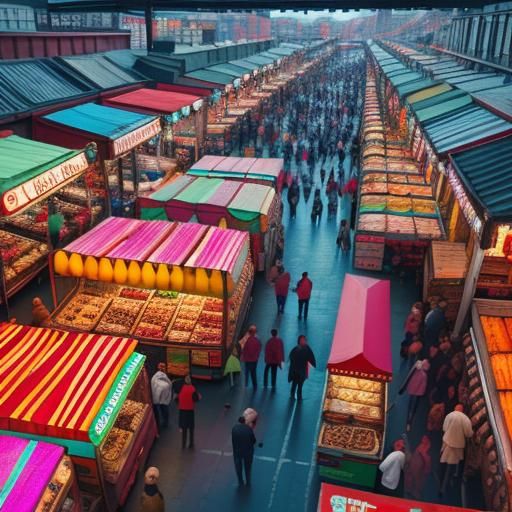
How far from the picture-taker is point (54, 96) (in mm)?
16891

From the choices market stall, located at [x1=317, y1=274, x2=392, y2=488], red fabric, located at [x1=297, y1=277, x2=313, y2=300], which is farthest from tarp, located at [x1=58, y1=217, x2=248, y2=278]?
market stall, located at [x1=317, y1=274, x2=392, y2=488]

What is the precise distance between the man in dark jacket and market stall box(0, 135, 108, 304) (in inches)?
225

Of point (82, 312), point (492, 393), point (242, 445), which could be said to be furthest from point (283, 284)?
point (492, 393)

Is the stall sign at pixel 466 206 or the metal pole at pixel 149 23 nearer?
the stall sign at pixel 466 206

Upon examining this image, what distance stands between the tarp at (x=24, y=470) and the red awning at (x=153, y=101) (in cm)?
1503

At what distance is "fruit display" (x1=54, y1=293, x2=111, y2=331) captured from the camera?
10.5 m

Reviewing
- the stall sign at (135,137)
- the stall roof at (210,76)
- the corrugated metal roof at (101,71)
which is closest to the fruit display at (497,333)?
the stall sign at (135,137)

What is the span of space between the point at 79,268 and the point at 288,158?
1879 centimetres

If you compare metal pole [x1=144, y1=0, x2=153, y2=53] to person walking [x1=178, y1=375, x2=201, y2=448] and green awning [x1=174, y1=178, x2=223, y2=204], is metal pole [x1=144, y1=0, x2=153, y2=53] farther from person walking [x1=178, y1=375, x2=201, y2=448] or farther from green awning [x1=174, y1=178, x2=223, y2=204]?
person walking [x1=178, y1=375, x2=201, y2=448]

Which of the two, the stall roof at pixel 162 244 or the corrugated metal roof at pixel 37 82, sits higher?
the corrugated metal roof at pixel 37 82

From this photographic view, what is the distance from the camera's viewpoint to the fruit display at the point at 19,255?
41.6 feet

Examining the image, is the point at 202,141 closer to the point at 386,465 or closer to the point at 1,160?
the point at 1,160

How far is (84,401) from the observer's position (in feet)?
22.5

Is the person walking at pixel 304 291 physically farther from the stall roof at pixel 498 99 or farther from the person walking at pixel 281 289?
the stall roof at pixel 498 99
